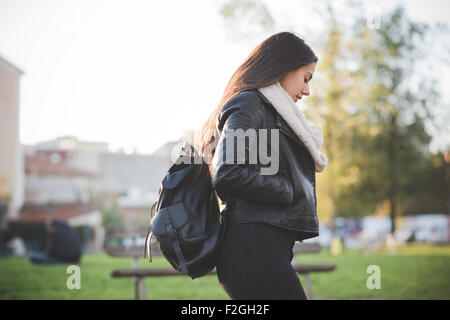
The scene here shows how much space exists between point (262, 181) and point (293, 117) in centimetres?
41

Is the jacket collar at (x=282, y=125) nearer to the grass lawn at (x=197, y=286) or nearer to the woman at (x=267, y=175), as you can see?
the woman at (x=267, y=175)

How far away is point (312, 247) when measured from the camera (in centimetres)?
723

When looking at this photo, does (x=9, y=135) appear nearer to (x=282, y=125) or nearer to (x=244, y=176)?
(x=282, y=125)

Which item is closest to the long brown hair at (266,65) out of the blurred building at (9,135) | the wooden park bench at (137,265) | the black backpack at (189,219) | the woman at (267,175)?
the woman at (267,175)

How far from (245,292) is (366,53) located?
2663cm

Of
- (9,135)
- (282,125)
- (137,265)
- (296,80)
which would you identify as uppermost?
(9,135)

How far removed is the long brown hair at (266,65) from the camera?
2432mm

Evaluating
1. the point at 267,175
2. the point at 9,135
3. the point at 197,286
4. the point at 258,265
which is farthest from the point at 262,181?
the point at 9,135

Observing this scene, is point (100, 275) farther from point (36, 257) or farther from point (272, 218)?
point (272, 218)

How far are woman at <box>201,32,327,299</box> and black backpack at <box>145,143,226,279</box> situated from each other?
0.23 ft

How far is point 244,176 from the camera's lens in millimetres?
2176

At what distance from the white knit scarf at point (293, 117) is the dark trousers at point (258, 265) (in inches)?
18.7

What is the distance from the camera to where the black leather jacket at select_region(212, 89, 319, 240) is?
2186 millimetres

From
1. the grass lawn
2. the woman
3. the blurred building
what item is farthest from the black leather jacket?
the blurred building
